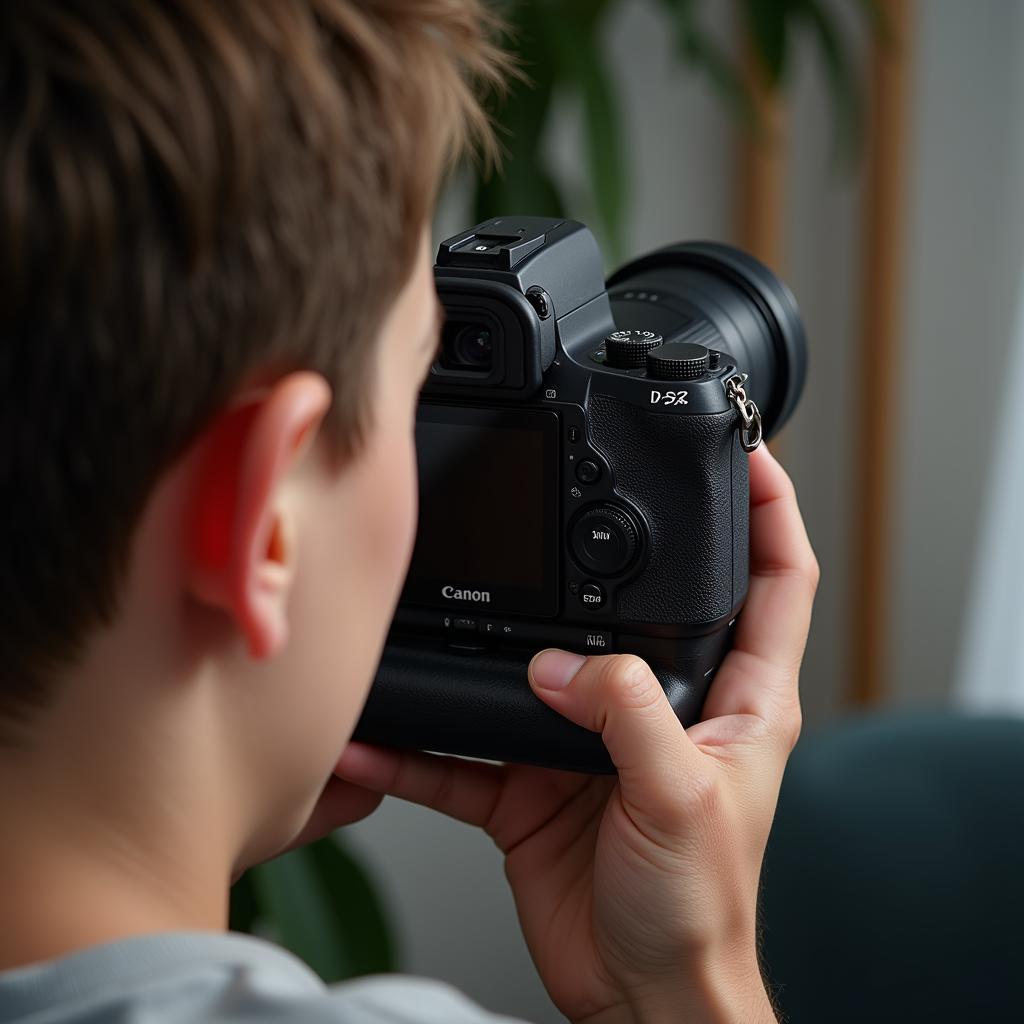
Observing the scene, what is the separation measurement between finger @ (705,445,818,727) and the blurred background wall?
95 cm

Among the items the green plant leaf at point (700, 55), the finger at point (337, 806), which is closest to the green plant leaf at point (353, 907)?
the finger at point (337, 806)

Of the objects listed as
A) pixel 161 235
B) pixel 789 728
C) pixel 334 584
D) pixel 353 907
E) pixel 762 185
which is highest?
pixel 161 235

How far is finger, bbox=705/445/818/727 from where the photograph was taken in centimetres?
78

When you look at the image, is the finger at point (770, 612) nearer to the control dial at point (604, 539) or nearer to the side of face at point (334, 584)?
the control dial at point (604, 539)

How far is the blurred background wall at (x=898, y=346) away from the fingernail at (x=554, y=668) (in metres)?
1.00

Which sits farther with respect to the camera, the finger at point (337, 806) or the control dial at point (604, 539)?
the finger at point (337, 806)

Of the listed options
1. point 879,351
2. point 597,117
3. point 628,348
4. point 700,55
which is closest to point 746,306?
point 628,348

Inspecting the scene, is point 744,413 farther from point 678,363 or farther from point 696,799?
point 696,799

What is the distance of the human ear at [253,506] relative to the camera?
1.46ft

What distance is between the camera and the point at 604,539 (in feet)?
2.46

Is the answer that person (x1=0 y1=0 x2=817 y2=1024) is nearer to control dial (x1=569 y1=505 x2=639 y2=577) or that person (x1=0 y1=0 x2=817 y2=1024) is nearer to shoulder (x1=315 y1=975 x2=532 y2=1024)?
shoulder (x1=315 y1=975 x2=532 y2=1024)

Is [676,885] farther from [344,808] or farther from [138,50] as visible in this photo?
[138,50]

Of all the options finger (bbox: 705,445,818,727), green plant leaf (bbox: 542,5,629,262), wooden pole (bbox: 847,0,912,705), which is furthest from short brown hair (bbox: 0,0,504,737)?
wooden pole (bbox: 847,0,912,705)

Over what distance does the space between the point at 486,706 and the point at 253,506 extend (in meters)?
0.34
